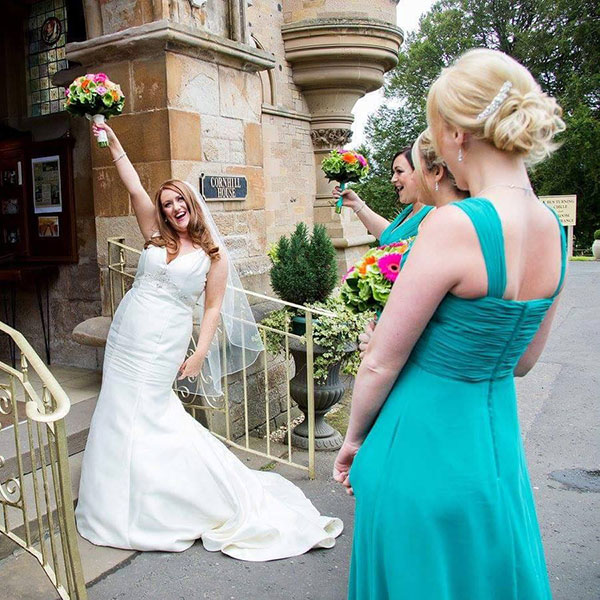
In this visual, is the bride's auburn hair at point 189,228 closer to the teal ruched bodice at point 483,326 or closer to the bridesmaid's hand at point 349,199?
the bridesmaid's hand at point 349,199

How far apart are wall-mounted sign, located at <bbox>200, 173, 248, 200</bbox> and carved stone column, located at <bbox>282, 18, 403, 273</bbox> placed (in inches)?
158

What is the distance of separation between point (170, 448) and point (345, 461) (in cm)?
191

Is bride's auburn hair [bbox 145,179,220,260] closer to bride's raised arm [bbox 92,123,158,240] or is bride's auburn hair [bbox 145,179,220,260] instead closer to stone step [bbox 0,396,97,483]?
bride's raised arm [bbox 92,123,158,240]

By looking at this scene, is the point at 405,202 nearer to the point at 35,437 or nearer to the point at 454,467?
the point at 454,467

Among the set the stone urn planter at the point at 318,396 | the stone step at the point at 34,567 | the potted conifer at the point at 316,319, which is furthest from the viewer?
the stone urn planter at the point at 318,396

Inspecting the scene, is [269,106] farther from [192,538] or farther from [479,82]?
[479,82]

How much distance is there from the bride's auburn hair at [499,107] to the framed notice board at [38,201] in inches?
188

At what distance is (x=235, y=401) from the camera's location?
5.13 meters

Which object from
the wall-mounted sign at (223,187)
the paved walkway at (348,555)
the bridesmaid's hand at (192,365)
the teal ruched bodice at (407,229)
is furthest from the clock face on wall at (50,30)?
the paved walkway at (348,555)

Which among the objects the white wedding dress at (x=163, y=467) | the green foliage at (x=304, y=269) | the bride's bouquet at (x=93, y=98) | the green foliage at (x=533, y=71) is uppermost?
the green foliage at (x=533, y=71)

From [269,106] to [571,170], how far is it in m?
23.5

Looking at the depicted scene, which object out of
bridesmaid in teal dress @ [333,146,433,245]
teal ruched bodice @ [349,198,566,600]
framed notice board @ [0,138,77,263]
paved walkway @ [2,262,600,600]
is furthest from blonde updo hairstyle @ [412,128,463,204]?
framed notice board @ [0,138,77,263]

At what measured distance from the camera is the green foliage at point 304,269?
196 inches

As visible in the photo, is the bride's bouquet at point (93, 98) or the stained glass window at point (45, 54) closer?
the bride's bouquet at point (93, 98)
